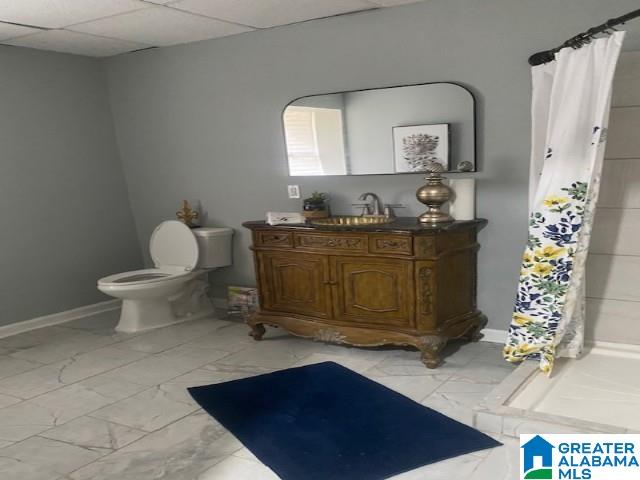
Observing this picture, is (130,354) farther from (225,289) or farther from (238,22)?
(238,22)

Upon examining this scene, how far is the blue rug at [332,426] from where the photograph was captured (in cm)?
216

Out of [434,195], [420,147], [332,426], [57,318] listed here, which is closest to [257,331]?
[332,426]

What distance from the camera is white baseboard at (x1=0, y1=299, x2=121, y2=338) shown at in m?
4.09

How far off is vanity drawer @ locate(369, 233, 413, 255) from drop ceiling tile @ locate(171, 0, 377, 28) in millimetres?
1328

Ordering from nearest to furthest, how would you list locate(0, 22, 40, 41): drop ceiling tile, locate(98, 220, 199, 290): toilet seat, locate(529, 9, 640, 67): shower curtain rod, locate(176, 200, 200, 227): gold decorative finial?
1. locate(529, 9, 640, 67): shower curtain rod
2. locate(0, 22, 40, 41): drop ceiling tile
3. locate(98, 220, 199, 290): toilet seat
4. locate(176, 200, 200, 227): gold decorative finial

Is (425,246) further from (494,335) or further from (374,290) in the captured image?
(494,335)

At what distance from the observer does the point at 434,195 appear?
3.09 m

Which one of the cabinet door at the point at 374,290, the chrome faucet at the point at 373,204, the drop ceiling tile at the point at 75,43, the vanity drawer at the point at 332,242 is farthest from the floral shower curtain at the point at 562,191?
the drop ceiling tile at the point at 75,43

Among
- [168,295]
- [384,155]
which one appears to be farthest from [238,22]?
[168,295]

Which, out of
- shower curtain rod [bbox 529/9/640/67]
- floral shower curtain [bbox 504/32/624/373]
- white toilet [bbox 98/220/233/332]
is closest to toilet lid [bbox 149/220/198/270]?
white toilet [bbox 98/220/233/332]

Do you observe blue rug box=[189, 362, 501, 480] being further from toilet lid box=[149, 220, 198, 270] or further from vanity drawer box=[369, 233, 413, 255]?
toilet lid box=[149, 220, 198, 270]

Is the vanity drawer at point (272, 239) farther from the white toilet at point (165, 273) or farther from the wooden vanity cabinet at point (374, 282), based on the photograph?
the white toilet at point (165, 273)

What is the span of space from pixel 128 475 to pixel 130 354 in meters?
1.46

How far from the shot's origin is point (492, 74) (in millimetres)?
3074
